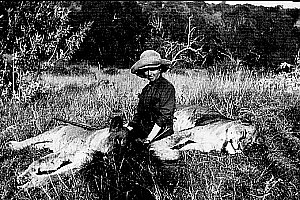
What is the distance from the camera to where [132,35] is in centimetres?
2395

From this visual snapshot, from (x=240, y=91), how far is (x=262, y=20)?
61.0 ft

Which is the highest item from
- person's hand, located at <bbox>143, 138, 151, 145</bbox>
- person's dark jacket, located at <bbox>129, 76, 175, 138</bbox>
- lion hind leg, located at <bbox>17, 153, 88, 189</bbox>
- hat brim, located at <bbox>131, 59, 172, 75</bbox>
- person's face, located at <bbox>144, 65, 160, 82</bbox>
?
hat brim, located at <bbox>131, 59, 172, 75</bbox>

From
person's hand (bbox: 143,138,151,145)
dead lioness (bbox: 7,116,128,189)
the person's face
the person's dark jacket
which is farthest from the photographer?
the person's face

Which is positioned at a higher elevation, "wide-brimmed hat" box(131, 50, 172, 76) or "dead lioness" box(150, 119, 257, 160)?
"wide-brimmed hat" box(131, 50, 172, 76)

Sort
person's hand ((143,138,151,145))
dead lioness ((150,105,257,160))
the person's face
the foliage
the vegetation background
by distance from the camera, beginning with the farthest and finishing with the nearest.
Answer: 1. the foliage
2. the person's face
3. person's hand ((143,138,151,145))
4. dead lioness ((150,105,257,160))
5. the vegetation background

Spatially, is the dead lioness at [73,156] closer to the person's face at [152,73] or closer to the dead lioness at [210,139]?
the dead lioness at [210,139]

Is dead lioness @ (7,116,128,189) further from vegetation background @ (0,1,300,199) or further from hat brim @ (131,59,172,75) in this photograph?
hat brim @ (131,59,172,75)

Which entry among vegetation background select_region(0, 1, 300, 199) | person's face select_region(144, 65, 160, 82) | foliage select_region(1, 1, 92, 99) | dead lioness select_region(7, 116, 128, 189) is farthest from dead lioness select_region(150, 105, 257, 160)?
foliage select_region(1, 1, 92, 99)

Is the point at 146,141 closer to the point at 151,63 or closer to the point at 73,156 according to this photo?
the point at 73,156

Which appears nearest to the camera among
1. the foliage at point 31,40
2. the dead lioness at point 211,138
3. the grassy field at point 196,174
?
the grassy field at point 196,174

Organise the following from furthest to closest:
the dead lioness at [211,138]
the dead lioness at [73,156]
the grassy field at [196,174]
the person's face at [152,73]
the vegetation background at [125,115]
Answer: the person's face at [152,73], the dead lioness at [73,156], the dead lioness at [211,138], the vegetation background at [125,115], the grassy field at [196,174]

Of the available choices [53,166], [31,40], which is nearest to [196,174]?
[53,166]

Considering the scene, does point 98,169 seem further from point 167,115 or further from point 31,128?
point 31,128

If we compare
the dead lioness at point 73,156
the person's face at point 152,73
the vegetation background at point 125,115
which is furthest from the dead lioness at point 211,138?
the person's face at point 152,73
